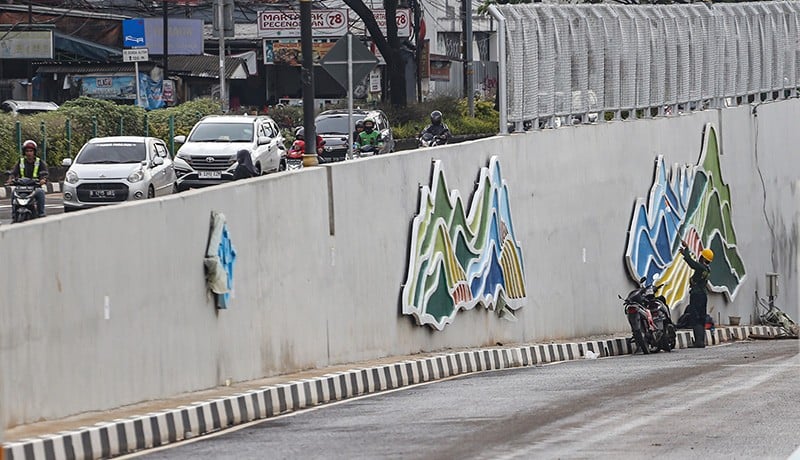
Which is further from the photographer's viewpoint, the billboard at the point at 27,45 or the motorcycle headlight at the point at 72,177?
the billboard at the point at 27,45

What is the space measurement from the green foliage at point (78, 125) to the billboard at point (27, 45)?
11.4 metres

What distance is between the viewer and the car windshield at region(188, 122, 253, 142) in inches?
1315

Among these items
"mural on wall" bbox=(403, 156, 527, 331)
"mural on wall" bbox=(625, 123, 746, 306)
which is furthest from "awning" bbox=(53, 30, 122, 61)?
"mural on wall" bbox=(403, 156, 527, 331)

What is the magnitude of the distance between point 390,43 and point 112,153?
25872 millimetres

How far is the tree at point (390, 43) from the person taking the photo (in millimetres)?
52125

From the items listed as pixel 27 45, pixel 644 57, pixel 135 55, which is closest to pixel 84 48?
pixel 27 45

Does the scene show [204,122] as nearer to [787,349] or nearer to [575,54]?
[575,54]

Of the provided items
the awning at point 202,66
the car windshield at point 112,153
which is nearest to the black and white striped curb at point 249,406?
the car windshield at point 112,153

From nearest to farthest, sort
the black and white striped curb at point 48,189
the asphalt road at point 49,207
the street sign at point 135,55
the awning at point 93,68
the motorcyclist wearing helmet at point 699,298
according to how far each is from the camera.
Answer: the motorcyclist wearing helmet at point 699,298
the asphalt road at point 49,207
the black and white striped curb at point 48,189
the street sign at point 135,55
the awning at point 93,68

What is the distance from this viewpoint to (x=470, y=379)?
16469 mm

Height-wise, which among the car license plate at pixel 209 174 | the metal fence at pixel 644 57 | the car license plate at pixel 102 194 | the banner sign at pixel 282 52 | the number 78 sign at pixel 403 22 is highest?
the banner sign at pixel 282 52

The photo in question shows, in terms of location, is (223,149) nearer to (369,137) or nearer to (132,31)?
(369,137)

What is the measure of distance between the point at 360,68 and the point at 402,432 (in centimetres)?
1196

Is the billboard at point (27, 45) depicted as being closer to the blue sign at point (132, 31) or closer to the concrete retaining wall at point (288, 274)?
the blue sign at point (132, 31)
